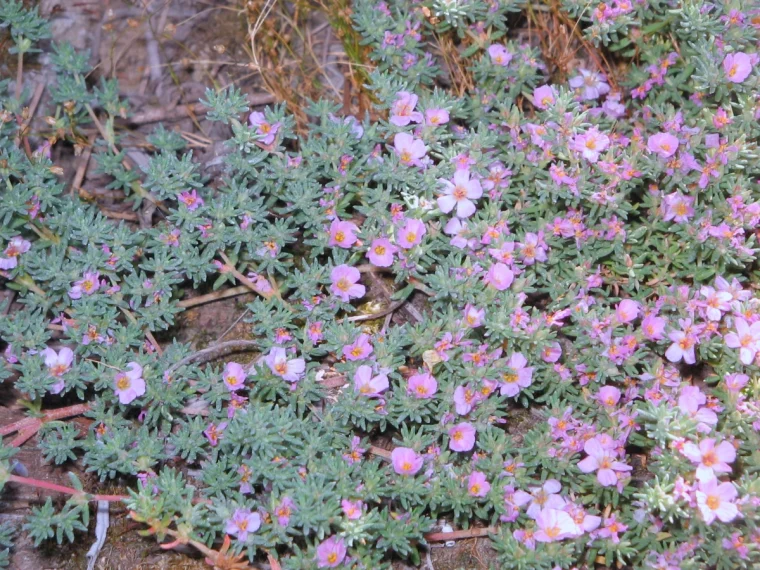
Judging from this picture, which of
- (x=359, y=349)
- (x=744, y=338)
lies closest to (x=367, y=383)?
(x=359, y=349)

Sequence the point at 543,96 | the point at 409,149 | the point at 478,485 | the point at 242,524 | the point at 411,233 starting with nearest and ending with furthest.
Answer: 1. the point at 242,524
2. the point at 478,485
3. the point at 411,233
4. the point at 409,149
5. the point at 543,96

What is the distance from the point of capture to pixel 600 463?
3.30 metres

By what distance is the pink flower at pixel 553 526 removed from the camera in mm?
3186

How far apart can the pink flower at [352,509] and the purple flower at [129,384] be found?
96 centimetres

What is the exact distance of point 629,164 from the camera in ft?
12.0

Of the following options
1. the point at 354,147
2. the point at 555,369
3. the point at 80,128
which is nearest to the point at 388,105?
the point at 354,147

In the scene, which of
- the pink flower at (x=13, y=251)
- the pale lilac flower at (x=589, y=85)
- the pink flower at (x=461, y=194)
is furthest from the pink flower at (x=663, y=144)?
the pink flower at (x=13, y=251)

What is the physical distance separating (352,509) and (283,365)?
68 centimetres

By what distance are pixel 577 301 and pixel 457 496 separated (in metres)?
1.01

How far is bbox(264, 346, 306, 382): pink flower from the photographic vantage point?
3443 millimetres

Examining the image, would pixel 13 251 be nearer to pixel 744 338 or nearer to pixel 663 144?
pixel 663 144

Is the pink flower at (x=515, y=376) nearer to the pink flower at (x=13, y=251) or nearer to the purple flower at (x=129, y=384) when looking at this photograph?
the purple flower at (x=129, y=384)

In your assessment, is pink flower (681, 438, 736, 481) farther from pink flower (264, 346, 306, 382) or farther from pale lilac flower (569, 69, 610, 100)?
pale lilac flower (569, 69, 610, 100)

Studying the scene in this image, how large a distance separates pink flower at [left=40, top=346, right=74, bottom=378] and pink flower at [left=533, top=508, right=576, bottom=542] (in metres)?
2.02
